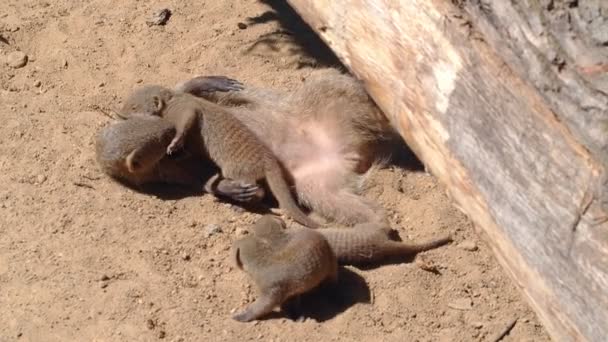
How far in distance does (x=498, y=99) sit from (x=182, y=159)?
5.97 feet

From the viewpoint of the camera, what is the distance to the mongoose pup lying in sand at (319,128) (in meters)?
4.54

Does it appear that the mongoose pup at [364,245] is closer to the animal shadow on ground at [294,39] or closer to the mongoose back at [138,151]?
the mongoose back at [138,151]

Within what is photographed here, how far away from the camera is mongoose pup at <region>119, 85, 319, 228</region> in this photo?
14.4ft

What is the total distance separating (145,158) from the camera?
4340 mm

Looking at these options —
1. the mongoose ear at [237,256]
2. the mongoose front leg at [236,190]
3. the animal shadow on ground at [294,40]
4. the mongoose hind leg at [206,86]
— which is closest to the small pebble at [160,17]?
the animal shadow on ground at [294,40]

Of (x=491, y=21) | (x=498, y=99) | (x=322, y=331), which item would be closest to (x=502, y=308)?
(x=322, y=331)

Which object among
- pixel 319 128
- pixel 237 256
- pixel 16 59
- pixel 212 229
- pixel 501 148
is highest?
pixel 501 148

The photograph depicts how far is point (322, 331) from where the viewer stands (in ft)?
12.0

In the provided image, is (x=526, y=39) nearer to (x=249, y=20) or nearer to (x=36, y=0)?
(x=249, y=20)

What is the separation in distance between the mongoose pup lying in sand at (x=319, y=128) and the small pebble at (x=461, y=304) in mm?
776

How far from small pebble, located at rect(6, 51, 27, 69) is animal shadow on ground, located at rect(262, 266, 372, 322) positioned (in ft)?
7.10

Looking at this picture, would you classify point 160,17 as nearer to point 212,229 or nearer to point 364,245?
point 212,229

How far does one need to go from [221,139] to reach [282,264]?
3.16ft

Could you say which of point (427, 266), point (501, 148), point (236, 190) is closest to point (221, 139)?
point (236, 190)
